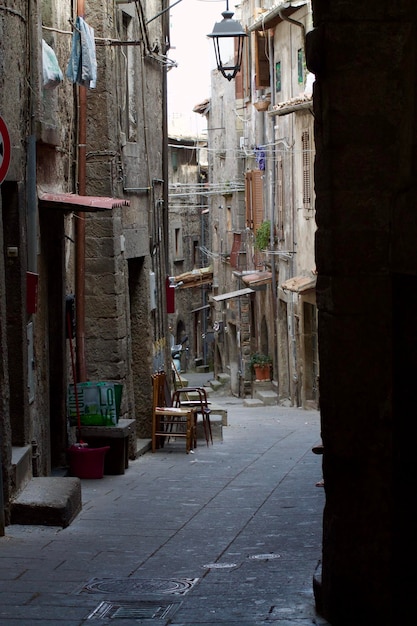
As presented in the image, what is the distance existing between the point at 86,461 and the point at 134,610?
242 inches

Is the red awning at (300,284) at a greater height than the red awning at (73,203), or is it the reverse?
the red awning at (73,203)

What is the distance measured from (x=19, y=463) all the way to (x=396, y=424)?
4.54 m

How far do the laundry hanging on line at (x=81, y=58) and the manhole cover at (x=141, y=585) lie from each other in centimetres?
645

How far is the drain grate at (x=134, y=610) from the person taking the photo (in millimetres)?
6500

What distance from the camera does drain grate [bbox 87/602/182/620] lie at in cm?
650

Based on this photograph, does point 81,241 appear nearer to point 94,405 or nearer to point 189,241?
point 94,405

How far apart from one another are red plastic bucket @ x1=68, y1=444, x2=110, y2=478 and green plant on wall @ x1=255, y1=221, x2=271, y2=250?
1852cm

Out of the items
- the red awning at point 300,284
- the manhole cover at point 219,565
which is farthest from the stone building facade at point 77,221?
the red awning at point 300,284

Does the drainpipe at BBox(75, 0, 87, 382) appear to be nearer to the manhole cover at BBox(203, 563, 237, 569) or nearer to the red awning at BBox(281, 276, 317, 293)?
the manhole cover at BBox(203, 563, 237, 569)

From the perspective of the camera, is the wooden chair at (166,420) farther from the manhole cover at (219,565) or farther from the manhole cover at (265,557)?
the manhole cover at (219,565)

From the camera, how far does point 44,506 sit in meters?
9.41

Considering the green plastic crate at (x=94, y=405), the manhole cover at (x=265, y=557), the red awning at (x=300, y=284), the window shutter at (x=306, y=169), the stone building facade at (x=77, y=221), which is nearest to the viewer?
the manhole cover at (x=265, y=557)

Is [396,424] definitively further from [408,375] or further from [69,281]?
[69,281]

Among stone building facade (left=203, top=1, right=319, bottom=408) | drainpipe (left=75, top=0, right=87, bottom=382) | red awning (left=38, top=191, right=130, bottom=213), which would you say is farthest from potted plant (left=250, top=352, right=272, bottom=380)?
red awning (left=38, top=191, right=130, bottom=213)
